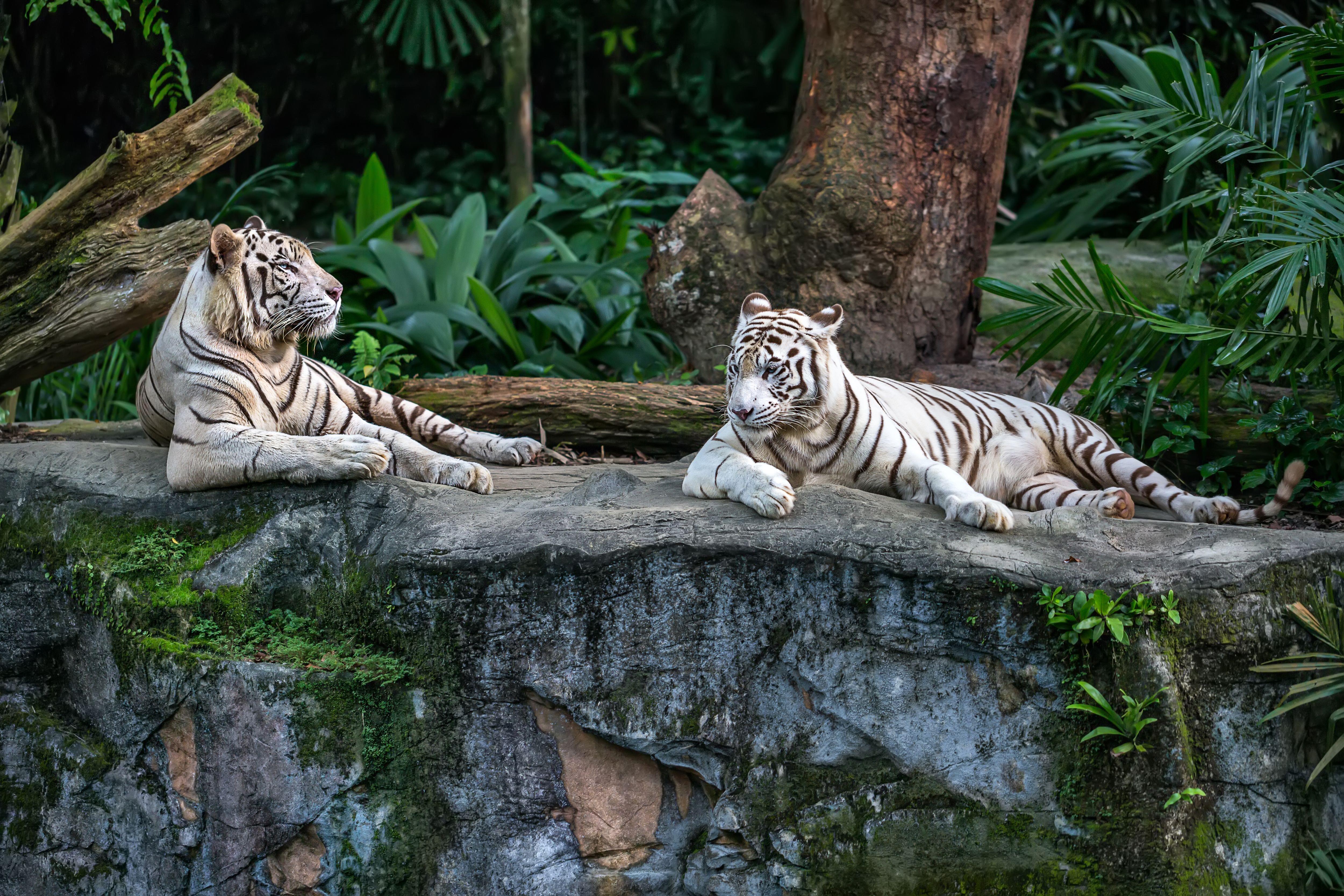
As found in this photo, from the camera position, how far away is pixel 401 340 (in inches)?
256

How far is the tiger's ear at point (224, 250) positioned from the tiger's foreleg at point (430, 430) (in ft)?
2.33

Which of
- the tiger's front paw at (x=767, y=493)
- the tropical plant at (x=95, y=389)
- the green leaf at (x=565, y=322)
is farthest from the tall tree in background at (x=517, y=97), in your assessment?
the tiger's front paw at (x=767, y=493)

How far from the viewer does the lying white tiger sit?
3.52 meters

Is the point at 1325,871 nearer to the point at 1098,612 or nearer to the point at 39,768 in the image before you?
the point at 1098,612

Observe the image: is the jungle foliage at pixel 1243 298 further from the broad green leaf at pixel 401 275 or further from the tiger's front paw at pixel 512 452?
the broad green leaf at pixel 401 275

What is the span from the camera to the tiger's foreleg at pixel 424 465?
13.1 feet

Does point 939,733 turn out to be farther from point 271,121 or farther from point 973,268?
point 271,121

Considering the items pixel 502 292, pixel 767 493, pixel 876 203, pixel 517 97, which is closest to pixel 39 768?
pixel 767 493

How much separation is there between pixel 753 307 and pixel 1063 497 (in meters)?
1.25

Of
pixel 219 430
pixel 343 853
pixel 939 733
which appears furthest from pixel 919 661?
pixel 219 430

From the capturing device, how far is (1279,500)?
3652 millimetres

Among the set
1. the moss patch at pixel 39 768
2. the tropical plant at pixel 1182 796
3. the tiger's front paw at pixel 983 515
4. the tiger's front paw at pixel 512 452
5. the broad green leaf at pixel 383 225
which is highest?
the broad green leaf at pixel 383 225

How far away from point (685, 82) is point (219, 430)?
23.2 feet

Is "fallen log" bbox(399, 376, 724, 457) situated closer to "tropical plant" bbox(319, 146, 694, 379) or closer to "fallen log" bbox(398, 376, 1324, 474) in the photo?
"fallen log" bbox(398, 376, 1324, 474)
